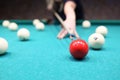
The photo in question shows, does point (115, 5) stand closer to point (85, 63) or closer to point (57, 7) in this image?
point (57, 7)

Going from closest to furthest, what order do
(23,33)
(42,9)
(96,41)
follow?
(96,41), (23,33), (42,9)

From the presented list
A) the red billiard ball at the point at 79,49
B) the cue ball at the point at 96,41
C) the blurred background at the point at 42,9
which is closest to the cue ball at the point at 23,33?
the cue ball at the point at 96,41

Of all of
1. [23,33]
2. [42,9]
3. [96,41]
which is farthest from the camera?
[42,9]

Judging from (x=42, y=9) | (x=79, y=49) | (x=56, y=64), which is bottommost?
(x=56, y=64)

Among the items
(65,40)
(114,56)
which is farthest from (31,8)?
(114,56)

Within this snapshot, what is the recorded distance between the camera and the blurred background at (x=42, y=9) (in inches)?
206

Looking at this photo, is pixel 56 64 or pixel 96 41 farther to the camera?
pixel 96 41

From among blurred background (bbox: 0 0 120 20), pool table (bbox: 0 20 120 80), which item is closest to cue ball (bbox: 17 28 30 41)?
pool table (bbox: 0 20 120 80)

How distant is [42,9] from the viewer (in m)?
5.45

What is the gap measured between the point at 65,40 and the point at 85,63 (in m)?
1.18

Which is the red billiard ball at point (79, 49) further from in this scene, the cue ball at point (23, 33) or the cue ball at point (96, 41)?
the cue ball at point (23, 33)

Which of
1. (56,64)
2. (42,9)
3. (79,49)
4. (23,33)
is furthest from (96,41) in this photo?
(42,9)

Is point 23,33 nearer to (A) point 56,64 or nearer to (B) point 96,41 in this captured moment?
(B) point 96,41

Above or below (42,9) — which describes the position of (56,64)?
below
